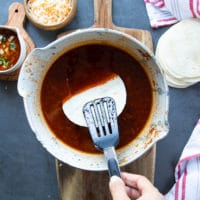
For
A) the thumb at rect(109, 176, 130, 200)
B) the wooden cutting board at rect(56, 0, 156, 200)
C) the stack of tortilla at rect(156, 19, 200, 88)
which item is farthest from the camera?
the stack of tortilla at rect(156, 19, 200, 88)

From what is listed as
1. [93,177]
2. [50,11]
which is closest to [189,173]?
[93,177]

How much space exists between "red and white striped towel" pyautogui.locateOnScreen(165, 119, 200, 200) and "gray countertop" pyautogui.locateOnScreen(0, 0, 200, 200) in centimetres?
7

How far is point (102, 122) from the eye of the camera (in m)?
0.86

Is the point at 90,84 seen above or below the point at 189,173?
above

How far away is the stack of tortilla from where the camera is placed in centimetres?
108

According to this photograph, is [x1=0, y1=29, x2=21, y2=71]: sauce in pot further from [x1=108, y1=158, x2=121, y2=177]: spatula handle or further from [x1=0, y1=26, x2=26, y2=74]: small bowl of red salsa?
[x1=108, y1=158, x2=121, y2=177]: spatula handle

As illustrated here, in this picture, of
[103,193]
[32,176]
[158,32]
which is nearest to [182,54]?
[158,32]

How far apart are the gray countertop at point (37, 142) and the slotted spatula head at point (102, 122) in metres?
0.28

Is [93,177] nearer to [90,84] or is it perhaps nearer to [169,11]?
[90,84]

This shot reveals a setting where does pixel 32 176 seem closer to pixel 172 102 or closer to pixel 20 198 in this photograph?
pixel 20 198

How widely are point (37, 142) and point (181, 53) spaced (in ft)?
1.40

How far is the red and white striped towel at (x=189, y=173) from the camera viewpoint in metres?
1.02

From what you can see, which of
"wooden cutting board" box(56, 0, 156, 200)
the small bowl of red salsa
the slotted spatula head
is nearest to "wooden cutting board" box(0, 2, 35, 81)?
the small bowl of red salsa

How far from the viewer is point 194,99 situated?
1.11m
